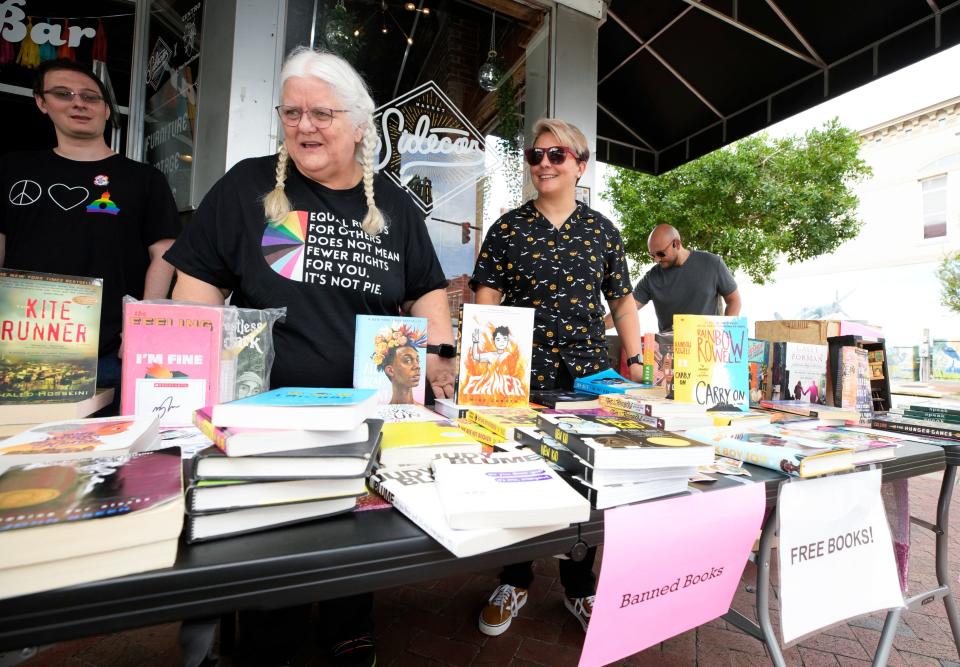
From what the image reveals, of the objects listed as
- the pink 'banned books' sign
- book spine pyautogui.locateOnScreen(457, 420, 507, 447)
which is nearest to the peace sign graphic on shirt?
book spine pyautogui.locateOnScreen(457, 420, 507, 447)

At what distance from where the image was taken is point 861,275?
66.3ft

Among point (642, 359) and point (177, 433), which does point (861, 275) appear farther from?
point (177, 433)

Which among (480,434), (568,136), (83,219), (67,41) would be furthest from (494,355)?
(67,41)

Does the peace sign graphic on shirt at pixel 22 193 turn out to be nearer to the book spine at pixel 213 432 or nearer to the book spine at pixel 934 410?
the book spine at pixel 213 432

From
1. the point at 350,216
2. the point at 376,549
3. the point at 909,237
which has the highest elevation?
the point at 909,237

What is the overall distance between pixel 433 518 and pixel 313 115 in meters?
1.11

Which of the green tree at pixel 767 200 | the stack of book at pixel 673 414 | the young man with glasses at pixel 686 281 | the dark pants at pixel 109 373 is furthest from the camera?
the green tree at pixel 767 200

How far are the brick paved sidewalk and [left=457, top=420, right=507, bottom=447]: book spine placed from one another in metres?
1.17

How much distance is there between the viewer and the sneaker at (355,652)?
51.6 inches

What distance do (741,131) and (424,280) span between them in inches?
177

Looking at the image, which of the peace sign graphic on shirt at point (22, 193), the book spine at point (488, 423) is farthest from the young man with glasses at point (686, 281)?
the peace sign graphic on shirt at point (22, 193)

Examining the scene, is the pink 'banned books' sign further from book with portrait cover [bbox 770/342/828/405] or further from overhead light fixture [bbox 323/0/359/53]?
overhead light fixture [bbox 323/0/359/53]

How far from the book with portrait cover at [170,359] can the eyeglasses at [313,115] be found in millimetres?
586

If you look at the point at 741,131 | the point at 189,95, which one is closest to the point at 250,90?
the point at 189,95
